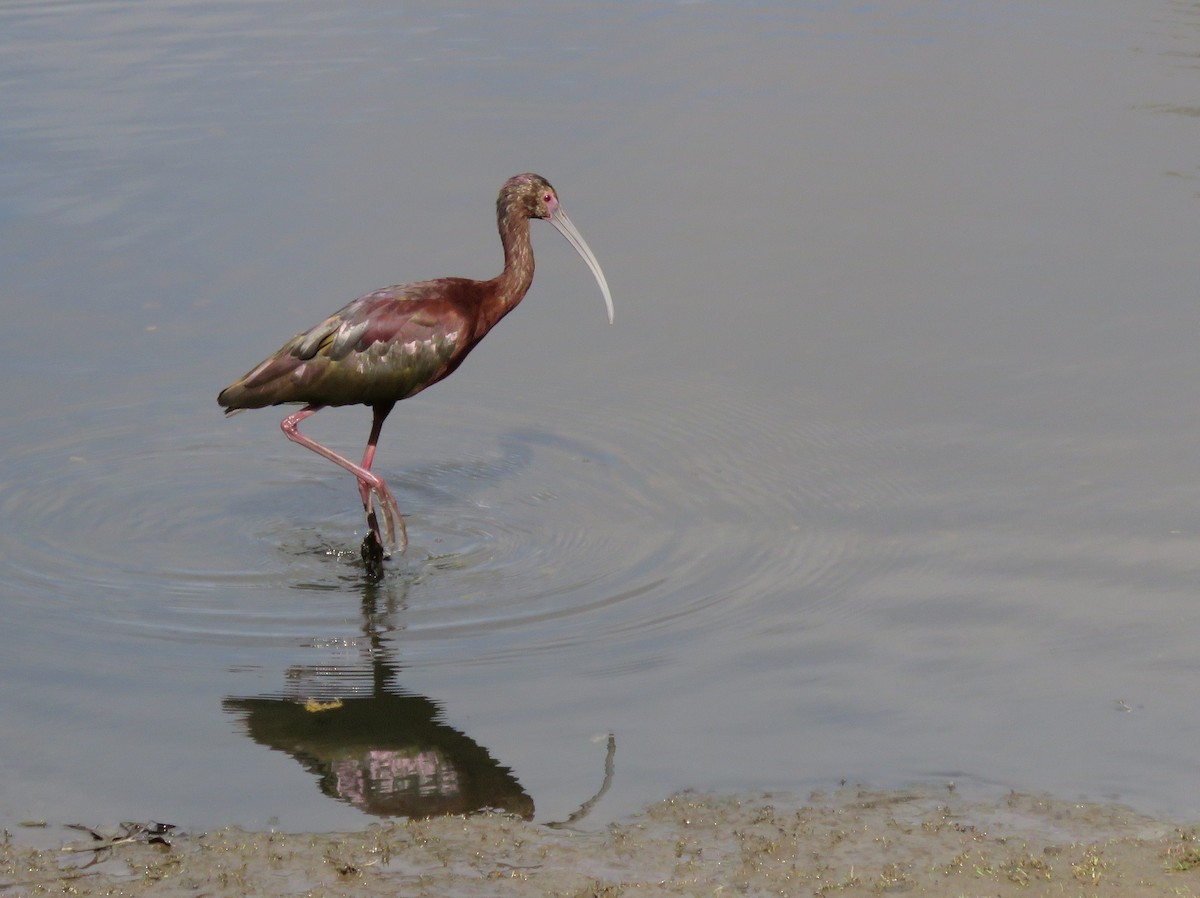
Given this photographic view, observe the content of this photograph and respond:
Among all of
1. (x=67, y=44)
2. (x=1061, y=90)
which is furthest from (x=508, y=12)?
(x=1061, y=90)

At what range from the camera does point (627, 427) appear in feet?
28.3

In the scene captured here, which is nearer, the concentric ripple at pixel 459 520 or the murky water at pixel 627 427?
the murky water at pixel 627 427

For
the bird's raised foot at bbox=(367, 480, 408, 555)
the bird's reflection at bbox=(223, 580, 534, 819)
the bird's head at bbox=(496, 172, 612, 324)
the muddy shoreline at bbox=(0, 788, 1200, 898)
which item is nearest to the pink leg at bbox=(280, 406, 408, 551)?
the bird's raised foot at bbox=(367, 480, 408, 555)

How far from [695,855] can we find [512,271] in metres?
3.84

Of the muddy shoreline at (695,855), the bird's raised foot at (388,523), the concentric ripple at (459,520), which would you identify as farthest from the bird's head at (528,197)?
the muddy shoreline at (695,855)

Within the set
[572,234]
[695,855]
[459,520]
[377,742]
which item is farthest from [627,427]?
[695,855]

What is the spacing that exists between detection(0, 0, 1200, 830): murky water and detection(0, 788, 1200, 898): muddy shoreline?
0.70 ft

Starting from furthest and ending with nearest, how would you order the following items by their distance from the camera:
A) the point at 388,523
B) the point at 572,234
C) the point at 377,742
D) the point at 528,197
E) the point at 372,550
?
the point at 572,234 → the point at 528,197 → the point at 388,523 → the point at 372,550 → the point at 377,742

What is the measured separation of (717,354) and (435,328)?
2.23m

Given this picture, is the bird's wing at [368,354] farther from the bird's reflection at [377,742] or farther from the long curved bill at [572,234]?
the bird's reflection at [377,742]

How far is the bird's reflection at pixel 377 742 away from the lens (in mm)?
5312

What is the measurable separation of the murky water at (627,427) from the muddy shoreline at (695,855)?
0.21 m

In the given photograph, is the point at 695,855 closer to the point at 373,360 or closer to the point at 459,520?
the point at 459,520

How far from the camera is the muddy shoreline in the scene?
14.9 feet
